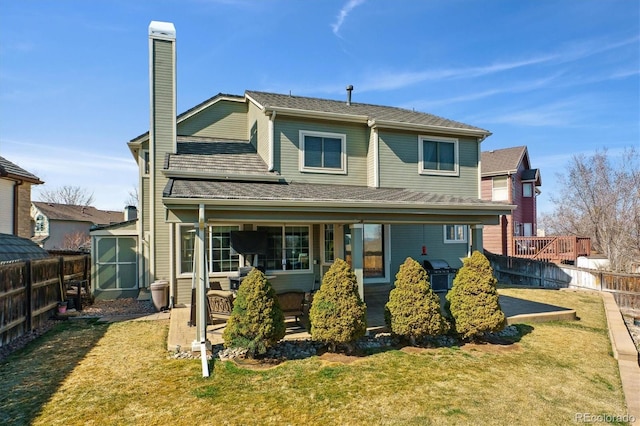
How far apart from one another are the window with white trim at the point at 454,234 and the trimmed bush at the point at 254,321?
29.2 feet

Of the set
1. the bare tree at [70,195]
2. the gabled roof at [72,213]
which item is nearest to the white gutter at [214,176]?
the gabled roof at [72,213]

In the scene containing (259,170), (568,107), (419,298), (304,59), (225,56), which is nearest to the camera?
(419,298)

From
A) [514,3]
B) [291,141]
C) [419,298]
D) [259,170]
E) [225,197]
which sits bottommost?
[419,298]

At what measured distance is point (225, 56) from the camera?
39.8 feet

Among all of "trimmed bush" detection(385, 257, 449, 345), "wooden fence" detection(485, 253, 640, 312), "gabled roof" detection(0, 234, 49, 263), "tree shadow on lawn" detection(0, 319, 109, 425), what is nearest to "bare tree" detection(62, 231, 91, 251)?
"gabled roof" detection(0, 234, 49, 263)

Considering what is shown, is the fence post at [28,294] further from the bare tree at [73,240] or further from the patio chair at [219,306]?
the bare tree at [73,240]

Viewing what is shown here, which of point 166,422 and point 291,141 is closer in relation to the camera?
point 166,422

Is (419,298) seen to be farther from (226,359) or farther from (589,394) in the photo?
(226,359)

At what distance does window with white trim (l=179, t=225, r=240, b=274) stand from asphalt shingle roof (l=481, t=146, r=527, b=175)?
1908cm

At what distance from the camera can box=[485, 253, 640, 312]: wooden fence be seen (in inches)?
497

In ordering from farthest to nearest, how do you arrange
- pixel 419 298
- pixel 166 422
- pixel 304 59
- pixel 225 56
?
pixel 304 59 < pixel 225 56 < pixel 419 298 < pixel 166 422

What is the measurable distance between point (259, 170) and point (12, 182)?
39.4 feet

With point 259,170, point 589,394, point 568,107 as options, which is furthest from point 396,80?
point 589,394

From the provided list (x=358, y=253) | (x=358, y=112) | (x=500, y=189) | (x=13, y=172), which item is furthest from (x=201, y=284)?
(x=500, y=189)
